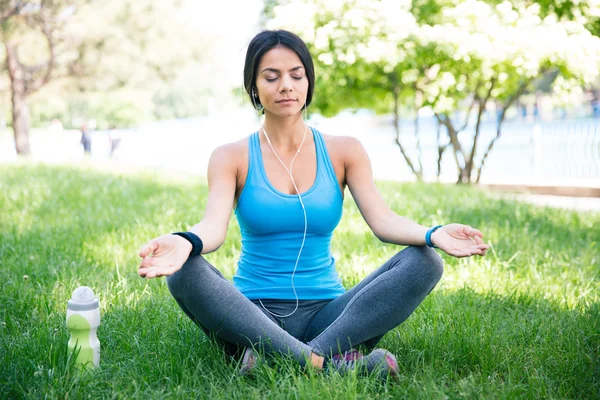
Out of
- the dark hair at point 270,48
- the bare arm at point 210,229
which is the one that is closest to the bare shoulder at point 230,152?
the bare arm at point 210,229

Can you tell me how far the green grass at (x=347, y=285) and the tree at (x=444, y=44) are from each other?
3.80 m

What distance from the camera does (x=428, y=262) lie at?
97.9 inches

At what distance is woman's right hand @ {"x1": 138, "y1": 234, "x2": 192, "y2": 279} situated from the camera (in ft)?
7.00

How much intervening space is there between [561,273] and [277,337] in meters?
2.55

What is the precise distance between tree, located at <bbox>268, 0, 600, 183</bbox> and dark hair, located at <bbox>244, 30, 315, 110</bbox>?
709cm

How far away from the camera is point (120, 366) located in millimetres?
2592

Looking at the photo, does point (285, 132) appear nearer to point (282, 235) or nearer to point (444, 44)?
point (282, 235)

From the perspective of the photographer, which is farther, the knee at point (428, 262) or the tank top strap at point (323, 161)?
the tank top strap at point (323, 161)

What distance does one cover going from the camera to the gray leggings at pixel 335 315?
2385 mm

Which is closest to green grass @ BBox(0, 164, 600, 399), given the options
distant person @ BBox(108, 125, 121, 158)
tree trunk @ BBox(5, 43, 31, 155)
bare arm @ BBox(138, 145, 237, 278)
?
bare arm @ BBox(138, 145, 237, 278)

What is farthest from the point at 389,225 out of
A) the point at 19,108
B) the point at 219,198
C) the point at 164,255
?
the point at 19,108

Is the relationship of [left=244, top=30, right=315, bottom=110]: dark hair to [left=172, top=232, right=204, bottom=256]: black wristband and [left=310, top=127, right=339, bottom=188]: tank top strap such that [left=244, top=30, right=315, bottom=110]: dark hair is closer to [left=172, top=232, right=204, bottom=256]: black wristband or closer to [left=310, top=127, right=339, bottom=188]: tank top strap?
[left=310, top=127, right=339, bottom=188]: tank top strap

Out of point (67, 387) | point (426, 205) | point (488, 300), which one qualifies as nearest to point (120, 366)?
point (67, 387)

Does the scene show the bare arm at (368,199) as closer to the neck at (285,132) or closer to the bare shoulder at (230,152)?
the neck at (285,132)
